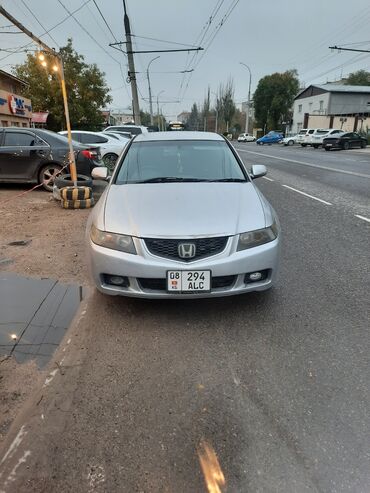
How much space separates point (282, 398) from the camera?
2.49m

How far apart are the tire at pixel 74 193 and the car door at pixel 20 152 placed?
1964mm

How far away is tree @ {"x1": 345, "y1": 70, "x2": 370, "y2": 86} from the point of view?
79.6 m

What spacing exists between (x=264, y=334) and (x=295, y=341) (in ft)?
0.82

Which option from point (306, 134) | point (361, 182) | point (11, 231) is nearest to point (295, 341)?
point (11, 231)

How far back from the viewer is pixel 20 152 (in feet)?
31.6

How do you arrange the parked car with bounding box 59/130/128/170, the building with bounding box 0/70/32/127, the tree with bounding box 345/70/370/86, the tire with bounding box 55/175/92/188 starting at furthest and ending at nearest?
the tree with bounding box 345/70/370/86
the building with bounding box 0/70/32/127
the parked car with bounding box 59/130/128/170
the tire with bounding box 55/175/92/188

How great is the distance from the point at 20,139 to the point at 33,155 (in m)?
0.54

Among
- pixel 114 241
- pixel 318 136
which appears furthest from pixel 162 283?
pixel 318 136

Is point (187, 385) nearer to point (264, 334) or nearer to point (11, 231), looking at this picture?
point (264, 334)

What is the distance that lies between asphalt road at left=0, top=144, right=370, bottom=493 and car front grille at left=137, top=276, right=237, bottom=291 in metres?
0.38

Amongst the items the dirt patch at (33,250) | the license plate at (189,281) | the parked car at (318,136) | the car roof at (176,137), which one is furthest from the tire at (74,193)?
the parked car at (318,136)

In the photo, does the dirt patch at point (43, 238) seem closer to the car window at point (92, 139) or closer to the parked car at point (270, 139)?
the car window at point (92, 139)

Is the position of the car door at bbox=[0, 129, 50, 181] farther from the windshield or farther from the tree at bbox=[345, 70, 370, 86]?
the tree at bbox=[345, 70, 370, 86]

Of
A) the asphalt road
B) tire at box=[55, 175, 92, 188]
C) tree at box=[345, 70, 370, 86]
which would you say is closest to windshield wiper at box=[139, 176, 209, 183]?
the asphalt road
